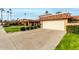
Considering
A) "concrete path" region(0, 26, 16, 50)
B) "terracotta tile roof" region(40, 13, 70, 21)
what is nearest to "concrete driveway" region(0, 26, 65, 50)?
"concrete path" region(0, 26, 16, 50)

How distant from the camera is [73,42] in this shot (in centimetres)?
255

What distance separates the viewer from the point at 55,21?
8.45 feet

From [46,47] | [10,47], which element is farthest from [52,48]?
[10,47]

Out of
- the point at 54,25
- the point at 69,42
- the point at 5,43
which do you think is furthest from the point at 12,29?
the point at 69,42

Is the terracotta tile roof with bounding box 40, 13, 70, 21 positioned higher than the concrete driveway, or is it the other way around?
the terracotta tile roof with bounding box 40, 13, 70, 21

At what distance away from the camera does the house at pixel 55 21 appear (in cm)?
254

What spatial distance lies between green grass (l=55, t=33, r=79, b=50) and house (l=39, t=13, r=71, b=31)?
105 mm

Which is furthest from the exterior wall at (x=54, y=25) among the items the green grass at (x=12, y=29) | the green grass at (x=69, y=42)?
the green grass at (x=12, y=29)

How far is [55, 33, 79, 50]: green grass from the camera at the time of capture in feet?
8.34

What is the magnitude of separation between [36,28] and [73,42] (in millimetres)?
423

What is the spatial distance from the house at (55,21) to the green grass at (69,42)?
0.11 m

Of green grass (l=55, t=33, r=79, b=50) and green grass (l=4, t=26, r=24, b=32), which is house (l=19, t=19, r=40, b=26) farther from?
green grass (l=55, t=33, r=79, b=50)
